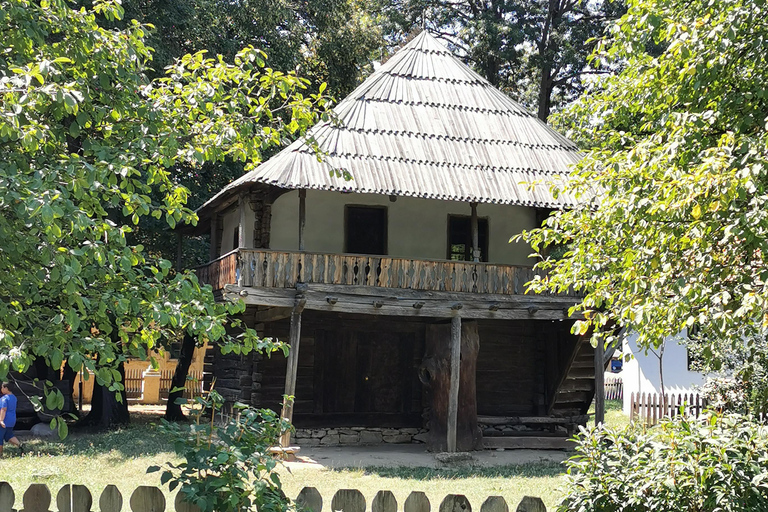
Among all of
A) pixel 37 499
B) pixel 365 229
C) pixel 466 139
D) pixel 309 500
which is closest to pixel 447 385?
pixel 365 229

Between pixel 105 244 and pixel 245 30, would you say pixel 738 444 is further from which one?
pixel 245 30

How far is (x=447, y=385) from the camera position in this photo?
1753 cm

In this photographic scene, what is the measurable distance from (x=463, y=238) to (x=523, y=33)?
561 inches

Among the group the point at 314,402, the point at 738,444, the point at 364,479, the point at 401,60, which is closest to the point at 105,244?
the point at 738,444

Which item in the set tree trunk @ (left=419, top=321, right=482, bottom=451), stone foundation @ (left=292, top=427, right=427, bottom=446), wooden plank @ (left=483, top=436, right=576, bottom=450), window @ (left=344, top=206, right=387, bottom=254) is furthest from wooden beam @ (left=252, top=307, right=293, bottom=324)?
wooden plank @ (left=483, top=436, right=576, bottom=450)

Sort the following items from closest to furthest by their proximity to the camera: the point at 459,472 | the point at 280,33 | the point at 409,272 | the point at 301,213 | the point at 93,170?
the point at 93,170 < the point at 459,472 < the point at 301,213 < the point at 409,272 < the point at 280,33

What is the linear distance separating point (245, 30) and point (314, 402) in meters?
11.4

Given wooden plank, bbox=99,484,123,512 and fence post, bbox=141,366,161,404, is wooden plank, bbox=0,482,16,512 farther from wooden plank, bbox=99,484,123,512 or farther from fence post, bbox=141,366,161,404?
fence post, bbox=141,366,161,404

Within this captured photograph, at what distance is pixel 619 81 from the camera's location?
29.8ft

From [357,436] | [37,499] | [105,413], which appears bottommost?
[357,436]

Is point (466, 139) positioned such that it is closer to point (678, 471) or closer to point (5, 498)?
point (678, 471)

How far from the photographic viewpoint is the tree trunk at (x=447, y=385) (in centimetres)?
1758

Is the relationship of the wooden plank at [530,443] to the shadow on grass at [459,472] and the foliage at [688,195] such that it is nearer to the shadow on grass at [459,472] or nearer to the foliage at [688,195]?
the shadow on grass at [459,472]

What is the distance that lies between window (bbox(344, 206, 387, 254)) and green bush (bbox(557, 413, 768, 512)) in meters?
14.1
